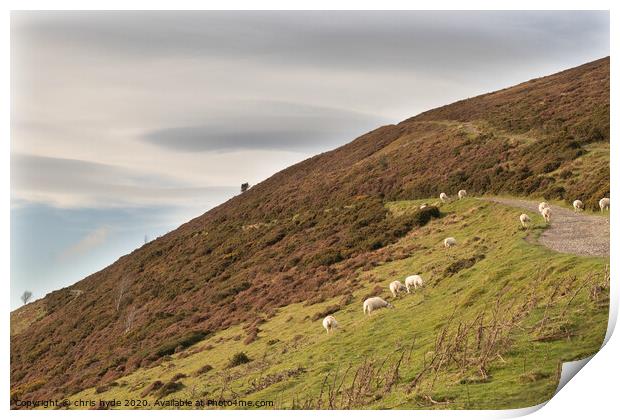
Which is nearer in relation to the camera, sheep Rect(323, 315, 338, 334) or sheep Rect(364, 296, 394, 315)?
sheep Rect(323, 315, 338, 334)

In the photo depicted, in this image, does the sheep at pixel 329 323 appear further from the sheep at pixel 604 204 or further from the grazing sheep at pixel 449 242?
the sheep at pixel 604 204

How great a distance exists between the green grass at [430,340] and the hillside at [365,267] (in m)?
0.07

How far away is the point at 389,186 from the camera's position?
29.2 meters

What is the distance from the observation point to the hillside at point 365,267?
1652 centimetres

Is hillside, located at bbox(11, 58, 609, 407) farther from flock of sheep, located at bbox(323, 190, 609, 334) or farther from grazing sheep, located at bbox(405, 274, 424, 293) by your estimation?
grazing sheep, located at bbox(405, 274, 424, 293)

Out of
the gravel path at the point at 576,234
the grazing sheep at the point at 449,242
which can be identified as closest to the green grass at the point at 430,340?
the grazing sheep at the point at 449,242

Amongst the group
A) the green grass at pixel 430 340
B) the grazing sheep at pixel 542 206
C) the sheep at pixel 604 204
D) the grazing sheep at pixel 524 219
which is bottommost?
the green grass at pixel 430 340

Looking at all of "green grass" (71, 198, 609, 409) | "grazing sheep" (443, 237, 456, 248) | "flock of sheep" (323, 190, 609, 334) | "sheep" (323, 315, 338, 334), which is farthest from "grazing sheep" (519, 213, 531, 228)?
"sheep" (323, 315, 338, 334)

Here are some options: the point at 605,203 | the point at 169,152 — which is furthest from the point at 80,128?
the point at 605,203

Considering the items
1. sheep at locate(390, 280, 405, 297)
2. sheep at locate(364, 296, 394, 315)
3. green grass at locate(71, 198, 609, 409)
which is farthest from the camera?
sheep at locate(390, 280, 405, 297)

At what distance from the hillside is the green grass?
0.25ft

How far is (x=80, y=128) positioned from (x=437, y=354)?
1338 cm

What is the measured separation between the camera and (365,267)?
73.9 ft

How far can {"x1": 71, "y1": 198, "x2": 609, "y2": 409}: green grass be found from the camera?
14195 millimetres
